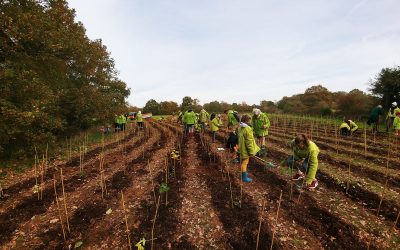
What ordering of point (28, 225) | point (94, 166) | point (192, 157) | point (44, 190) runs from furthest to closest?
point (192, 157) → point (94, 166) → point (44, 190) → point (28, 225)

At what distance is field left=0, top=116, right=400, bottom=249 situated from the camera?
4.75 m

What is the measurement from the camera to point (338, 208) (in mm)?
→ 5875

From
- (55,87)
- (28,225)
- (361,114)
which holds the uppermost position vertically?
(55,87)

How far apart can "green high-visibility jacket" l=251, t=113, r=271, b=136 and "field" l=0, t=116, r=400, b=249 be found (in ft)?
4.52

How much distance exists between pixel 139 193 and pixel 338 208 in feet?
18.0

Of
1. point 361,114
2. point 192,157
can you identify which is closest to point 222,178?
point 192,157

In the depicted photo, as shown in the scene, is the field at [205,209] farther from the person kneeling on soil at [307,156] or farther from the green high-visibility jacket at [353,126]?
the green high-visibility jacket at [353,126]

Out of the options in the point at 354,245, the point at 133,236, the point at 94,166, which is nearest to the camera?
the point at 354,245

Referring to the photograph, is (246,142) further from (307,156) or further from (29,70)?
(29,70)

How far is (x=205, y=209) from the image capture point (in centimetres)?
603

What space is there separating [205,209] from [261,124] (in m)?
4.96

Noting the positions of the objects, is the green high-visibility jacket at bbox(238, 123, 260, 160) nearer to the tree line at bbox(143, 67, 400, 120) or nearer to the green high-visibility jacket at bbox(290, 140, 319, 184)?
the green high-visibility jacket at bbox(290, 140, 319, 184)

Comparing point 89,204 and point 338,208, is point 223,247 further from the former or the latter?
point 89,204

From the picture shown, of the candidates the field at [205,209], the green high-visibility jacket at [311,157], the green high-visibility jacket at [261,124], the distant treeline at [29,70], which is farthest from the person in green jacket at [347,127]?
the distant treeline at [29,70]
